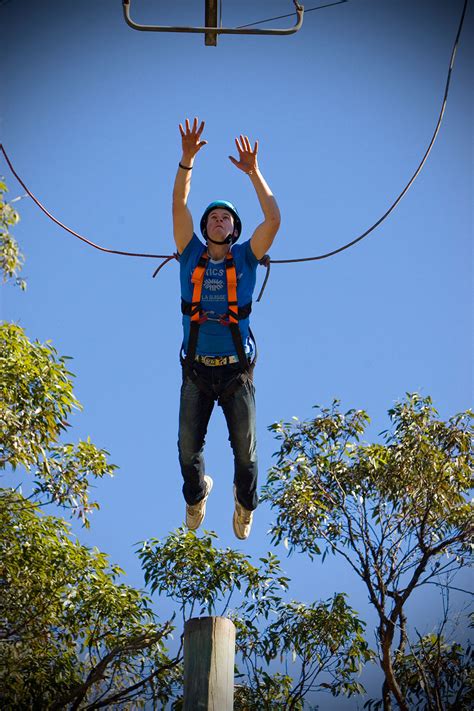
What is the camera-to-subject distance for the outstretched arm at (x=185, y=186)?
6172 mm

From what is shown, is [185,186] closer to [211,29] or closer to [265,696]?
[211,29]

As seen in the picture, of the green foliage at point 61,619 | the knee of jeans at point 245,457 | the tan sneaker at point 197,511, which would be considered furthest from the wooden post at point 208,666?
the green foliage at point 61,619

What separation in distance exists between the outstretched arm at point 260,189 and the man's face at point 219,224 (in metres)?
0.23

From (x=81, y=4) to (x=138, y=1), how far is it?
12845mm

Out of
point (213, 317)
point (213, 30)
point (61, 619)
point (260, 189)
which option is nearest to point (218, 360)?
point (213, 317)

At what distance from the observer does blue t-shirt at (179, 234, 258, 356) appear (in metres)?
6.23

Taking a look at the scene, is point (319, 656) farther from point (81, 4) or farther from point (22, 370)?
point (81, 4)

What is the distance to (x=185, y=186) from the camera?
6.25 m

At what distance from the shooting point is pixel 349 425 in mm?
11211

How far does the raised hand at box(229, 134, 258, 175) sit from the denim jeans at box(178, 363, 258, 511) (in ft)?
3.83

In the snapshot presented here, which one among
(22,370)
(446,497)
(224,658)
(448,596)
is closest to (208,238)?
(224,658)

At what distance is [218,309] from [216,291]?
0.11 metres

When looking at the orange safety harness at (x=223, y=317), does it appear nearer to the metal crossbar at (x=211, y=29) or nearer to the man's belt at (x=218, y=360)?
the man's belt at (x=218, y=360)

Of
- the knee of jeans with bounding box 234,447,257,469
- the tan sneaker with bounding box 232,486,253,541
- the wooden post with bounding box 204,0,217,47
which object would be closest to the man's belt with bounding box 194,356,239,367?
the knee of jeans with bounding box 234,447,257,469
